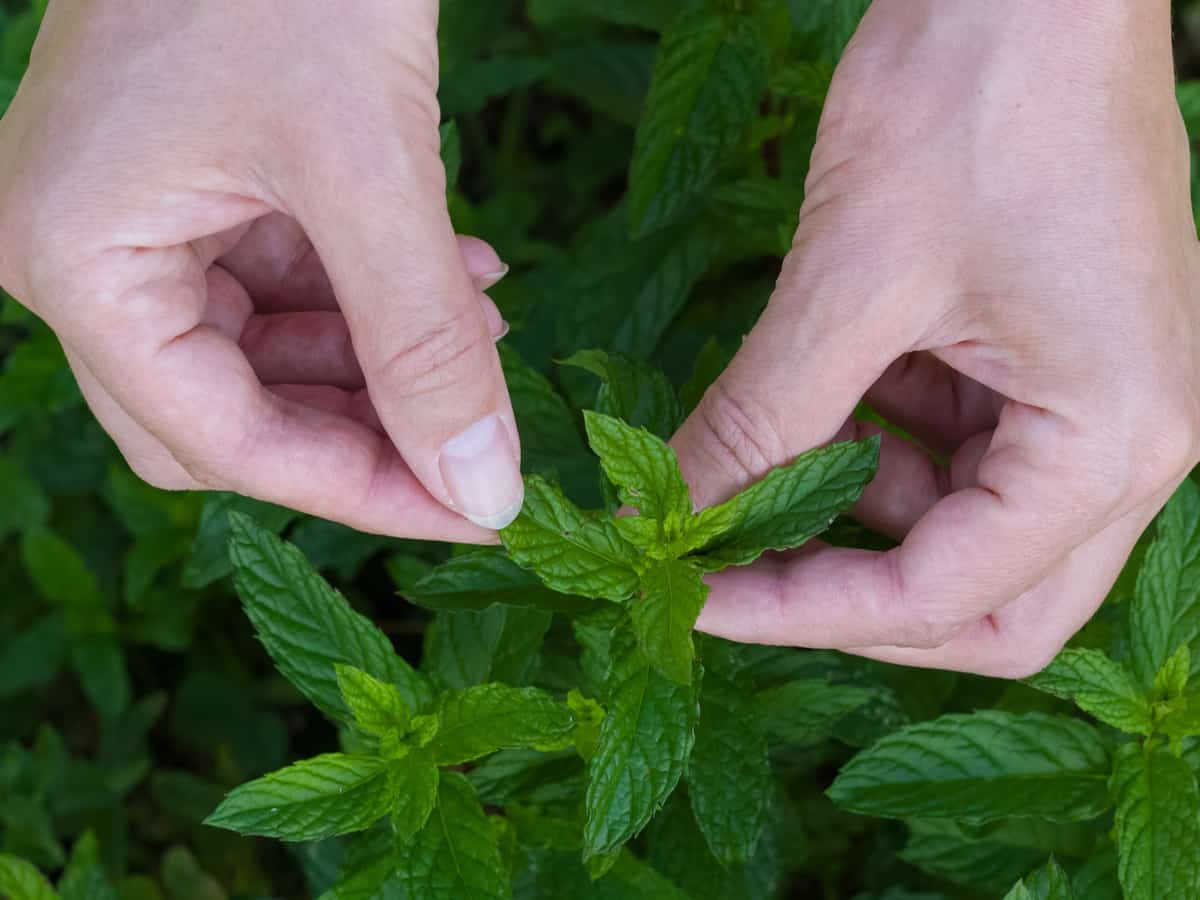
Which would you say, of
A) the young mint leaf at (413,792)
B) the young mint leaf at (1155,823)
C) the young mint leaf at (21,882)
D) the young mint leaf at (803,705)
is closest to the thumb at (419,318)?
the young mint leaf at (413,792)

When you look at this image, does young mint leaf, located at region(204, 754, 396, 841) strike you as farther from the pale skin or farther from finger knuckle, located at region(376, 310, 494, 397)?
finger knuckle, located at region(376, 310, 494, 397)

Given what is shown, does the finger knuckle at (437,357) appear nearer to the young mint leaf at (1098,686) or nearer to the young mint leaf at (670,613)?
the young mint leaf at (670,613)

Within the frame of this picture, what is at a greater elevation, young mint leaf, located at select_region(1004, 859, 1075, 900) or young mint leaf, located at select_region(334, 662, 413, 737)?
young mint leaf, located at select_region(1004, 859, 1075, 900)

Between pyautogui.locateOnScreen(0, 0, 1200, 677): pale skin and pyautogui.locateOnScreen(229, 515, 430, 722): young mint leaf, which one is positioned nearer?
pyautogui.locateOnScreen(0, 0, 1200, 677): pale skin

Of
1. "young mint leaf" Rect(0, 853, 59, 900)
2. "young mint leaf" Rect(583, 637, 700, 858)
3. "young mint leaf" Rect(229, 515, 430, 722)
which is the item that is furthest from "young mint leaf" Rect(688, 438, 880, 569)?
"young mint leaf" Rect(0, 853, 59, 900)

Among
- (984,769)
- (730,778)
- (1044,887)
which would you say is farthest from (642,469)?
(1044,887)

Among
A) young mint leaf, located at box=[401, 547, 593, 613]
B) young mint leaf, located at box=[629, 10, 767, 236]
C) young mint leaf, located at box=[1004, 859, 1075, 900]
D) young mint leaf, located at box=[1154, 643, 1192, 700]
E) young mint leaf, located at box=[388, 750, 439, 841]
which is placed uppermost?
young mint leaf, located at box=[629, 10, 767, 236]
